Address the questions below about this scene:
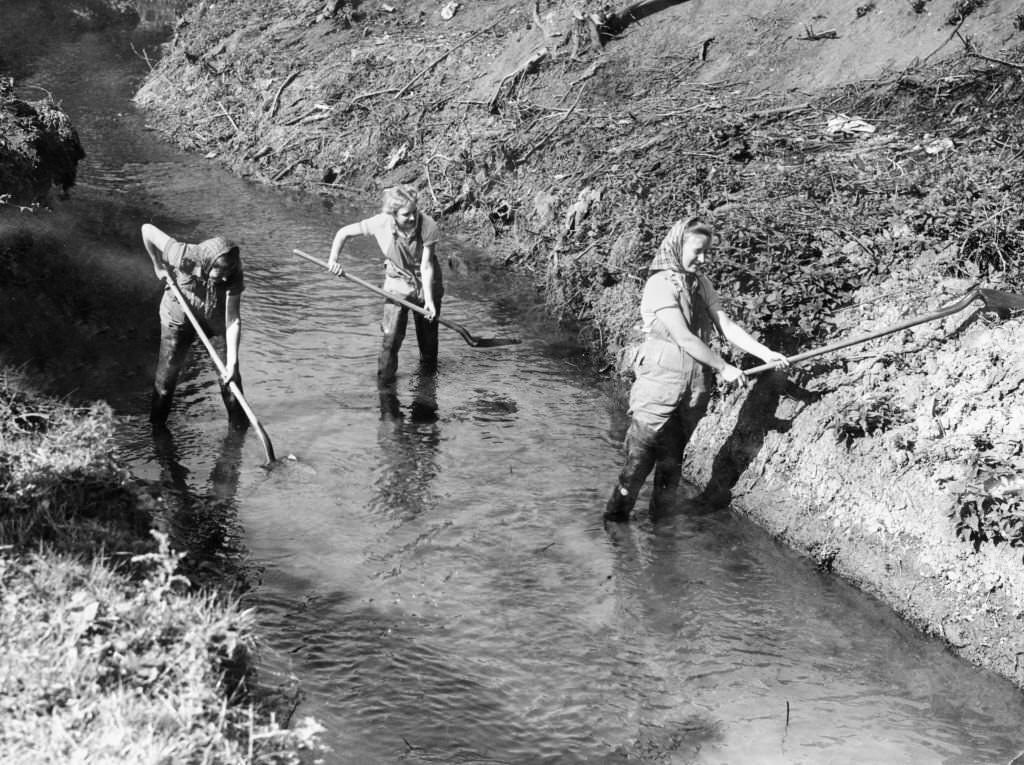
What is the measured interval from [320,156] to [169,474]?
32.4 ft

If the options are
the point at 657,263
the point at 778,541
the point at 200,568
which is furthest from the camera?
the point at 778,541

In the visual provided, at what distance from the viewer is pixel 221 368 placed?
7.88 m

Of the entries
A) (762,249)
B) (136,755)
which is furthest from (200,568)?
(762,249)

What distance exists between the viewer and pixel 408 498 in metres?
7.89

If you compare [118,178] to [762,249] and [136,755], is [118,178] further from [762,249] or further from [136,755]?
[136,755]

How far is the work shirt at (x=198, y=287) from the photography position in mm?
7566

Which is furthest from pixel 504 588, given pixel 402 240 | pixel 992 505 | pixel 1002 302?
pixel 1002 302

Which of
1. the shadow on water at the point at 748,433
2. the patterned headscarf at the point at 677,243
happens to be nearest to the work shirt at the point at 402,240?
the patterned headscarf at the point at 677,243

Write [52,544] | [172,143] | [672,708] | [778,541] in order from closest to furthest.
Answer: [52,544] → [672,708] → [778,541] → [172,143]

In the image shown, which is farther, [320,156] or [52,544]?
[320,156]

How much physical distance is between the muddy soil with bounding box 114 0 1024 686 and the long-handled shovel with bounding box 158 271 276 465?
3285mm

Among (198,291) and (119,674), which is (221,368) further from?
(119,674)

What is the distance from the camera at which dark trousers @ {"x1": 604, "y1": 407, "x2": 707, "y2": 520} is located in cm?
709

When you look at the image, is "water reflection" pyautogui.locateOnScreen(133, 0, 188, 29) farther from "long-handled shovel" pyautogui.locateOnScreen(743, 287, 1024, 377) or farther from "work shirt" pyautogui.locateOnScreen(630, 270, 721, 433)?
"long-handled shovel" pyautogui.locateOnScreen(743, 287, 1024, 377)
